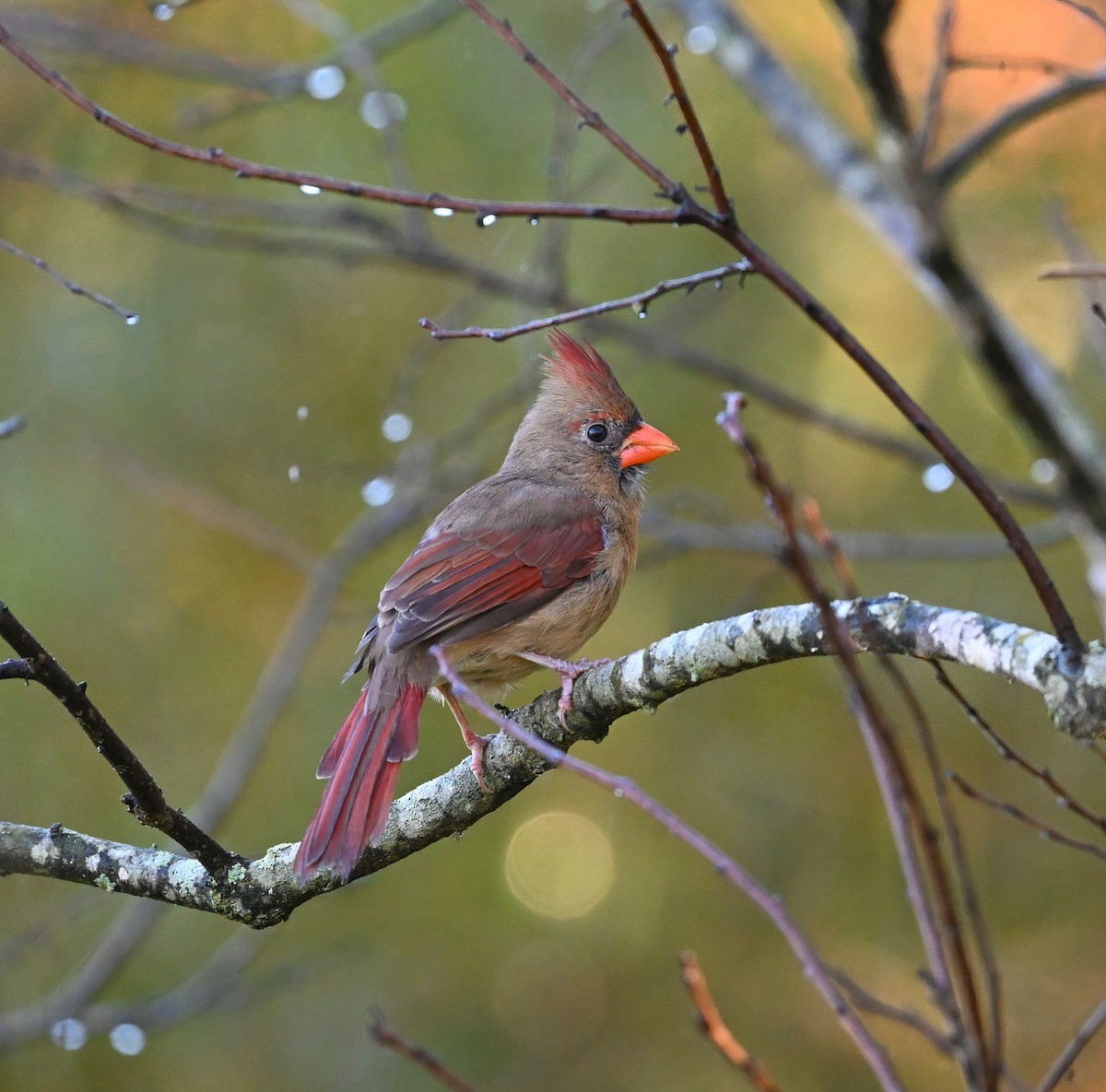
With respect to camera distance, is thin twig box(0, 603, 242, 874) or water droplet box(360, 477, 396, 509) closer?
thin twig box(0, 603, 242, 874)

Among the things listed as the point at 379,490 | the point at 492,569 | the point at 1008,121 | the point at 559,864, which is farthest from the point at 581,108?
the point at 559,864

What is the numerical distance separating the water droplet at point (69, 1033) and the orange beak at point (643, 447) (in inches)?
90.9

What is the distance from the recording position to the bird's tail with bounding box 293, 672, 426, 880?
2668mm

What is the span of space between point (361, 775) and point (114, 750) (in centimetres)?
59

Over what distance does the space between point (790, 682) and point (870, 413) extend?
1.27m

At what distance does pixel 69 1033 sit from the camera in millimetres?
4242

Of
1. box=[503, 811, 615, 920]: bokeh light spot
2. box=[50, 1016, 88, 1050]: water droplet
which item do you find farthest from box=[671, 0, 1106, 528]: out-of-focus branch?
box=[50, 1016, 88, 1050]: water droplet

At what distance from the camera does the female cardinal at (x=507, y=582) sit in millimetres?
2949

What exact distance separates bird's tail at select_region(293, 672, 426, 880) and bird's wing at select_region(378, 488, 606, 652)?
158 mm

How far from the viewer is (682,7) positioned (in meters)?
4.94

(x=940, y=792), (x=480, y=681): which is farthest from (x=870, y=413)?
(x=940, y=792)

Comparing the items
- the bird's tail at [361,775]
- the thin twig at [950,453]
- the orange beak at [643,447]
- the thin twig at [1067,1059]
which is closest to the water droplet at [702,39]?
the orange beak at [643,447]

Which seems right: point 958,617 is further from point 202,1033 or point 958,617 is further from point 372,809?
point 202,1033

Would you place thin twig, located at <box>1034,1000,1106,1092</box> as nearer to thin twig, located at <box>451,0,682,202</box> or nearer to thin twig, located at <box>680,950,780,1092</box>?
thin twig, located at <box>680,950,780,1092</box>
